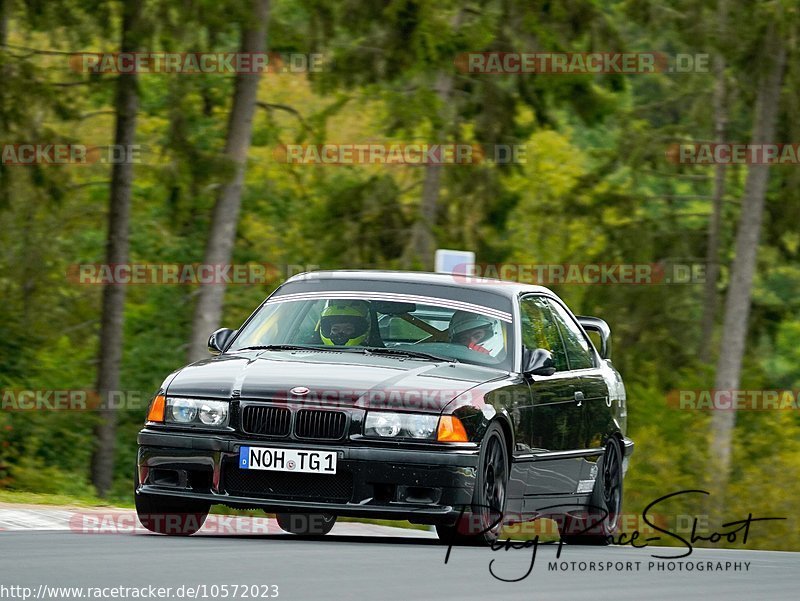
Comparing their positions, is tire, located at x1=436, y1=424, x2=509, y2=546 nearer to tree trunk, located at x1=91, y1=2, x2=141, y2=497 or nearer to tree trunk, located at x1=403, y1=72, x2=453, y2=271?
tree trunk, located at x1=91, y1=2, x2=141, y2=497

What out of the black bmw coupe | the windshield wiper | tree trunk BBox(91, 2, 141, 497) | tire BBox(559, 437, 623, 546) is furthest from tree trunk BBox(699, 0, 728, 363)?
the windshield wiper

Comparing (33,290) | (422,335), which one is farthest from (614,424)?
(33,290)

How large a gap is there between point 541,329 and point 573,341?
864 millimetres

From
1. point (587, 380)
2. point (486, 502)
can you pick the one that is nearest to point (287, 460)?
point (486, 502)

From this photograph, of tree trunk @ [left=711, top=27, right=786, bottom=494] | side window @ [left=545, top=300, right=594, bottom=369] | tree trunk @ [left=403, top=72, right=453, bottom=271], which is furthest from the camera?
tree trunk @ [left=403, top=72, right=453, bottom=271]

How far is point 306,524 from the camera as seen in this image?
12289 millimetres

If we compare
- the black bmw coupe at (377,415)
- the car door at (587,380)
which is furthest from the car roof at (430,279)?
the car door at (587,380)

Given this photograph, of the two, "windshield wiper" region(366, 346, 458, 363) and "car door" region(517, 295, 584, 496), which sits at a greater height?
"windshield wiper" region(366, 346, 458, 363)

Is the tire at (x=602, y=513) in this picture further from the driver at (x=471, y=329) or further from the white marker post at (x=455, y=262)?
the white marker post at (x=455, y=262)

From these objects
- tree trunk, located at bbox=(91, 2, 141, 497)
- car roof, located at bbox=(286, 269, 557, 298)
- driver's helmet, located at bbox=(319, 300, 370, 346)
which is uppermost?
car roof, located at bbox=(286, 269, 557, 298)

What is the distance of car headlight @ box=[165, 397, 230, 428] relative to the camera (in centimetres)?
991

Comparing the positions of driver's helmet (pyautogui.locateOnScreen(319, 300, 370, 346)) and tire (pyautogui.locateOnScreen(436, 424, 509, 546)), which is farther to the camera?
driver's helmet (pyautogui.locateOnScreen(319, 300, 370, 346))

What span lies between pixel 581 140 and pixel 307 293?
52.5 m

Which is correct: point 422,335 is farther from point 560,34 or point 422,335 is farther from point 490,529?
point 560,34
